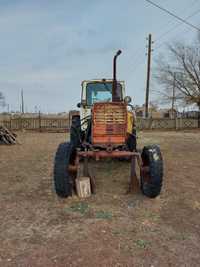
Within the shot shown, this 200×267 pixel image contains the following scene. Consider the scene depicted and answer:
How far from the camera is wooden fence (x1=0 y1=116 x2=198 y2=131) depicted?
19.2m

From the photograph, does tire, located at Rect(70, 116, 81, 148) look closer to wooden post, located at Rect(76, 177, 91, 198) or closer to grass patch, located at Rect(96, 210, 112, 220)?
wooden post, located at Rect(76, 177, 91, 198)

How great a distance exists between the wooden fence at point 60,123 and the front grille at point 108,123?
15.0m

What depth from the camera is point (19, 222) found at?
304 centimetres

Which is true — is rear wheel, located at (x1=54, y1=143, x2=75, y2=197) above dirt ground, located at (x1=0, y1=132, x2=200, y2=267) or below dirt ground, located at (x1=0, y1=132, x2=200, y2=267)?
above

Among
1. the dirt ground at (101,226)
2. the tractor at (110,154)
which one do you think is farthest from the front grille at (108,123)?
the dirt ground at (101,226)

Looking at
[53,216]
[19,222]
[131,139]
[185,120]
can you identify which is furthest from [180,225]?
[185,120]

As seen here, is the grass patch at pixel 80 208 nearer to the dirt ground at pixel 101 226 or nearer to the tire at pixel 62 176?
Result: the dirt ground at pixel 101 226

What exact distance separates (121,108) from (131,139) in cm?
140

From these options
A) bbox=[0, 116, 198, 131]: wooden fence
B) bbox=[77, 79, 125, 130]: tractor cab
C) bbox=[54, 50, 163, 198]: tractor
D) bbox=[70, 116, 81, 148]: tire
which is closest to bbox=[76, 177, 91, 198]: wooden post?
bbox=[54, 50, 163, 198]: tractor

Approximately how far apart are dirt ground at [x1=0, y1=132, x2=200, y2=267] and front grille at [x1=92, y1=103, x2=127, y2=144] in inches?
34.7

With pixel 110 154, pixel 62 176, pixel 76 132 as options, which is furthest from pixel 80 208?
pixel 76 132

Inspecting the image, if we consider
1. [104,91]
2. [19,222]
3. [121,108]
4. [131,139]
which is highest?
[104,91]

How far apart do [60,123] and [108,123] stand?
53.3ft

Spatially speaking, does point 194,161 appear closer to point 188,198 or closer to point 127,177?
point 127,177
